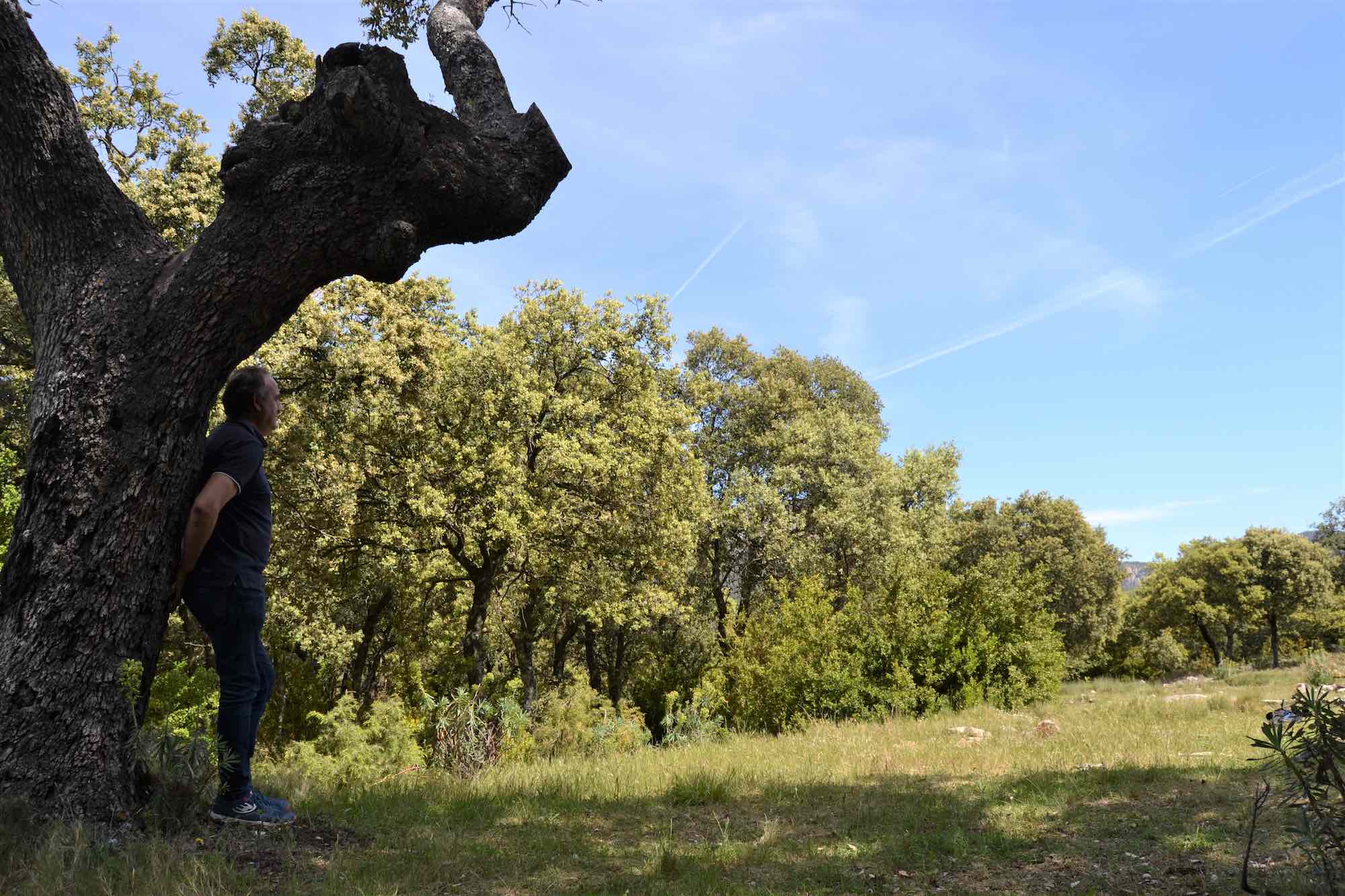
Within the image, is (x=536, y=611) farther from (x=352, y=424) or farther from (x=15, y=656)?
(x=15, y=656)

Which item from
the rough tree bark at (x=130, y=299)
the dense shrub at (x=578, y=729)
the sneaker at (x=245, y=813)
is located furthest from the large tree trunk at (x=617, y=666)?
the rough tree bark at (x=130, y=299)

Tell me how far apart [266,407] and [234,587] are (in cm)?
101

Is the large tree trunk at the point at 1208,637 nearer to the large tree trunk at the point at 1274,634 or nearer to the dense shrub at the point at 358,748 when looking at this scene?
the large tree trunk at the point at 1274,634

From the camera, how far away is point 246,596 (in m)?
4.14

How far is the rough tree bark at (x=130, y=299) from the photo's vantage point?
12.7ft

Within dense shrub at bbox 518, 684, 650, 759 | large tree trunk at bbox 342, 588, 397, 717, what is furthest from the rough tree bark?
large tree trunk at bbox 342, 588, 397, 717

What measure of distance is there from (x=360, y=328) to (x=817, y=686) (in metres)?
10.4

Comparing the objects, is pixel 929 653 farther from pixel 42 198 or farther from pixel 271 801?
pixel 42 198

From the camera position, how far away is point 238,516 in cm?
421

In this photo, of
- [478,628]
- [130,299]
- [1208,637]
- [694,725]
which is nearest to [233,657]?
[130,299]

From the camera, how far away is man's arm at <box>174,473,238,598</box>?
3.94 meters

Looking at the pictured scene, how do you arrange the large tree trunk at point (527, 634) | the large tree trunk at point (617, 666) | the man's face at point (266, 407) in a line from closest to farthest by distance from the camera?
the man's face at point (266, 407) < the large tree trunk at point (527, 634) < the large tree trunk at point (617, 666)

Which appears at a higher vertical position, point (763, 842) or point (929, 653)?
point (929, 653)

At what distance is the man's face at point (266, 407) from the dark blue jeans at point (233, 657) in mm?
904
